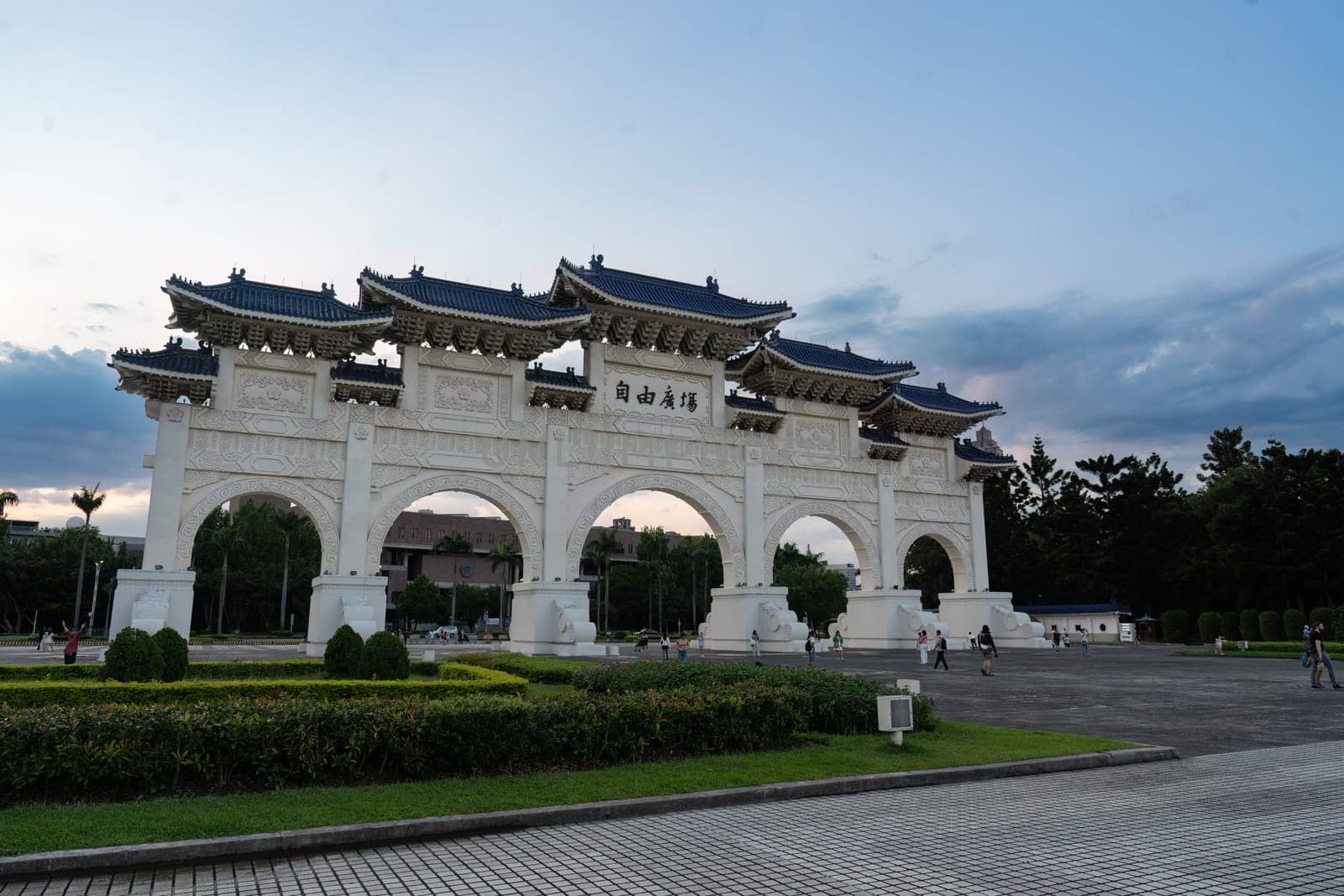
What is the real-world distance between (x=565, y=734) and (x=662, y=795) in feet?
4.55

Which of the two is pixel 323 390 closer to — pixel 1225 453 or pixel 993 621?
pixel 993 621

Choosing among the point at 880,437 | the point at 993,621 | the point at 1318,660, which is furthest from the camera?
the point at 993,621

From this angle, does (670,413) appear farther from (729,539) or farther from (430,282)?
(430,282)

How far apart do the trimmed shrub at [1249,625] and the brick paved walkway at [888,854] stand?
3960cm

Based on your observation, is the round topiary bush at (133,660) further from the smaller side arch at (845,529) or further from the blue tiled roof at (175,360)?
the smaller side arch at (845,529)

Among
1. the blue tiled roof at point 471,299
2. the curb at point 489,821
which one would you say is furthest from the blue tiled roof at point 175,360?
the curb at point 489,821

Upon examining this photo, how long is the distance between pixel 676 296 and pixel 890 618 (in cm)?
1359

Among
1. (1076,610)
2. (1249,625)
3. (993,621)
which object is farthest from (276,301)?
(1249,625)

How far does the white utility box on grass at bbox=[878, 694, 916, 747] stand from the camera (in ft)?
29.3

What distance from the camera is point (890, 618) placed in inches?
1225

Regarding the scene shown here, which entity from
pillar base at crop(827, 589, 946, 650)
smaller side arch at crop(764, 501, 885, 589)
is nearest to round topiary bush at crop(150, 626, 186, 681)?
smaller side arch at crop(764, 501, 885, 589)

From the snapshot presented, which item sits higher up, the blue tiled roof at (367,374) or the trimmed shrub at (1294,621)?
the blue tiled roof at (367,374)

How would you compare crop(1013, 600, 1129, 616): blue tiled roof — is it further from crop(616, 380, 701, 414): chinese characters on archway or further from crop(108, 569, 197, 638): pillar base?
crop(108, 569, 197, 638): pillar base

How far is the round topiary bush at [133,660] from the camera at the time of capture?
44.5 ft
